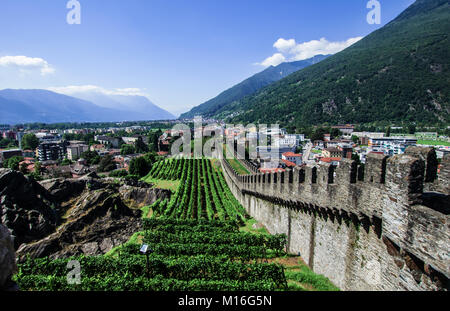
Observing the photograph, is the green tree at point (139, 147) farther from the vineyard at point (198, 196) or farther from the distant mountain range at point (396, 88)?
the distant mountain range at point (396, 88)

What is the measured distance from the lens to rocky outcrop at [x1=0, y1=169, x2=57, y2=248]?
18531mm

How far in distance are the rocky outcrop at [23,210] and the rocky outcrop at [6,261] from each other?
19861 millimetres

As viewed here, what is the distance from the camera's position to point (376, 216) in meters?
5.76

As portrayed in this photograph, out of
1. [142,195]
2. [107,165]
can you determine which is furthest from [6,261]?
[107,165]

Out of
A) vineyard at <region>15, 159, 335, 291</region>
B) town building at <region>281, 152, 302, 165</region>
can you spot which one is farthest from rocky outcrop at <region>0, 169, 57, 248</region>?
town building at <region>281, 152, 302, 165</region>

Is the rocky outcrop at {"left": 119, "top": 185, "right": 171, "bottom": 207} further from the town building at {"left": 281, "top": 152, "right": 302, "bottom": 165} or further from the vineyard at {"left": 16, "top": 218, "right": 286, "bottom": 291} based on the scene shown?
the town building at {"left": 281, "top": 152, "right": 302, "bottom": 165}

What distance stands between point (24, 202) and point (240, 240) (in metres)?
20.0

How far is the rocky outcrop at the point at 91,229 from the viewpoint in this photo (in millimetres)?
17812

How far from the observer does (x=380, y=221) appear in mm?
5738

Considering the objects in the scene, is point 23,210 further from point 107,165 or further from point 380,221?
point 107,165

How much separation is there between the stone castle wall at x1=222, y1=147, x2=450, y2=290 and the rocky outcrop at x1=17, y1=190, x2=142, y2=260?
57.7 feet

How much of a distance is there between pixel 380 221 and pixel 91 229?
75.9 feet

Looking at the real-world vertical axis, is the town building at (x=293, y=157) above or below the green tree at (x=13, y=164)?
above

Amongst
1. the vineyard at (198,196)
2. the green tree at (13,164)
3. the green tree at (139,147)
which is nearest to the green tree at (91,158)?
the green tree at (13,164)
